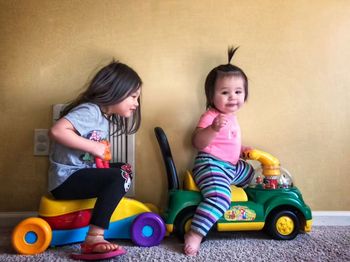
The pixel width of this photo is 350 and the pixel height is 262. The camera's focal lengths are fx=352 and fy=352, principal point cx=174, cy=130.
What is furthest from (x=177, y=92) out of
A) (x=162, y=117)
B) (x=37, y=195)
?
(x=37, y=195)

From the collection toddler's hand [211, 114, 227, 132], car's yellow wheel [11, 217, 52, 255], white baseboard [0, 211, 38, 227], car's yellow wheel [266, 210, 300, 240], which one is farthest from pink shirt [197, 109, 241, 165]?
white baseboard [0, 211, 38, 227]

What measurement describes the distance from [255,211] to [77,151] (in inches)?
22.1

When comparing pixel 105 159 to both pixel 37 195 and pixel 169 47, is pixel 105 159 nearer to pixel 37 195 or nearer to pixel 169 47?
pixel 37 195

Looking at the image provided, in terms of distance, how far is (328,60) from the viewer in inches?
50.3

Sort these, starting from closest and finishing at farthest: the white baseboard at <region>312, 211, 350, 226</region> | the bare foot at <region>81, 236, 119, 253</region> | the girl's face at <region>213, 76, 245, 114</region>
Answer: the bare foot at <region>81, 236, 119, 253</region>
the girl's face at <region>213, 76, 245, 114</region>
the white baseboard at <region>312, 211, 350, 226</region>

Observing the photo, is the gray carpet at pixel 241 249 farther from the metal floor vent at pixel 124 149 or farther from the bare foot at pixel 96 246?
the metal floor vent at pixel 124 149

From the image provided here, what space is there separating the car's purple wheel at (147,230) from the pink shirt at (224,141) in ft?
0.94

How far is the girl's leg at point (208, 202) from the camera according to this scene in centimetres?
100

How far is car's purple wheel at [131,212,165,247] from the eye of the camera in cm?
102

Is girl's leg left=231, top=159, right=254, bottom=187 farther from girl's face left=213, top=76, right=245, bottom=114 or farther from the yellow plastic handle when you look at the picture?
girl's face left=213, top=76, right=245, bottom=114

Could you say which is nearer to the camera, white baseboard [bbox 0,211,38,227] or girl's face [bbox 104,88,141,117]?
girl's face [bbox 104,88,141,117]

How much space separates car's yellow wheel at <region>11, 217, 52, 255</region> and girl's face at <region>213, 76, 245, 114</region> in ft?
2.12

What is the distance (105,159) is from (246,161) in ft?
1.65

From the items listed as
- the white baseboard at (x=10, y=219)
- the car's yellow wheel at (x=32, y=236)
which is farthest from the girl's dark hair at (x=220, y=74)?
the white baseboard at (x=10, y=219)
